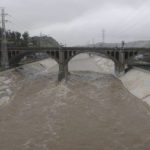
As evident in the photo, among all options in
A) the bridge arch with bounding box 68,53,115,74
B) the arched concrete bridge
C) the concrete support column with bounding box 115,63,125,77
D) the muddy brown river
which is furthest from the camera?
the bridge arch with bounding box 68,53,115,74

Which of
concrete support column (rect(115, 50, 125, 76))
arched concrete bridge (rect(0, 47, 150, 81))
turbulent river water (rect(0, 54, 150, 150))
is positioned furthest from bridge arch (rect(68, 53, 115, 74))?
turbulent river water (rect(0, 54, 150, 150))


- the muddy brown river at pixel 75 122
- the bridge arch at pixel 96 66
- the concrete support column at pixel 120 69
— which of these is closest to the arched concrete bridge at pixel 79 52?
the concrete support column at pixel 120 69

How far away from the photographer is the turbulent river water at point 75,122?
18.4 metres

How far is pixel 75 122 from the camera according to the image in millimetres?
23156

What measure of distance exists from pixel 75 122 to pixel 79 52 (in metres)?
41.9

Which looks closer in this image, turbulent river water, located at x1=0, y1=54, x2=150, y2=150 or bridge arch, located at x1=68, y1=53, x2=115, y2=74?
turbulent river water, located at x1=0, y1=54, x2=150, y2=150

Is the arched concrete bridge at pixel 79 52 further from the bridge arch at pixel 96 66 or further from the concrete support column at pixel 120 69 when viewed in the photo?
Answer: the bridge arch at pixel 96 66

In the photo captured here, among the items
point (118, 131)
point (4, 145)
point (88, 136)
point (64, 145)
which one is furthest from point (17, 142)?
point (118, 131)

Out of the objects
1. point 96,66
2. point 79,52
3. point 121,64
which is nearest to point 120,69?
point 121,64

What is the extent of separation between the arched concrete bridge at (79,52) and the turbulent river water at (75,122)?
26.5m

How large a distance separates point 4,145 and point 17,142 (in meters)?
1.25

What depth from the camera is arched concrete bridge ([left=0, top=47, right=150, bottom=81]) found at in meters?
60.5

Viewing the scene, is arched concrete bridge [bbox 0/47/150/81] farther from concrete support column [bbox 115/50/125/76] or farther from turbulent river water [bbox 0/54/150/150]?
turbulent river water [bbox 0/54/150/150]

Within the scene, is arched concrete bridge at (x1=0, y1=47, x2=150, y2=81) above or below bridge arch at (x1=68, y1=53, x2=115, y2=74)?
above
